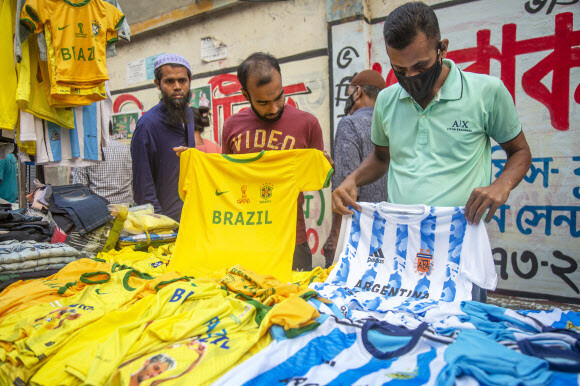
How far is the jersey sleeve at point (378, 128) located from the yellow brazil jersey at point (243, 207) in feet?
1.17

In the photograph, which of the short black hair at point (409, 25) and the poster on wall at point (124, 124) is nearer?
the short black hair at point (409, 25)

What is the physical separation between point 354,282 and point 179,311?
0.85m

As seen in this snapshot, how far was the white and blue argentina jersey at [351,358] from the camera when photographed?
1.10 metres

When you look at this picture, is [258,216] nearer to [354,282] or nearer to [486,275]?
[354,282]

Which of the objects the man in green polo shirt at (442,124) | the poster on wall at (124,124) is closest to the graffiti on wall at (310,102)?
the poster on wall at (124,124)

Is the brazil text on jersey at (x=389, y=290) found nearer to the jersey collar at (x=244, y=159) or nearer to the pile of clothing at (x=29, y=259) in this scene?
the jersey collar at (x=244, y=159)

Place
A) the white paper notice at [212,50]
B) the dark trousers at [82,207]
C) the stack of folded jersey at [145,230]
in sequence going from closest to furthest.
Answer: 1. the dark trousers at [82,207]
2. the stack of folded jersey at [145,230]
3. the white paper notice at [212,50]

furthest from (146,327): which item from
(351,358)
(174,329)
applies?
(351,358)

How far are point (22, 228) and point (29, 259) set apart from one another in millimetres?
522

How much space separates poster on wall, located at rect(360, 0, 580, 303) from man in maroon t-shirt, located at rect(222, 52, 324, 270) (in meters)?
2.21

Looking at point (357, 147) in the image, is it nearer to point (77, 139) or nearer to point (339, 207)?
point (339, 207)

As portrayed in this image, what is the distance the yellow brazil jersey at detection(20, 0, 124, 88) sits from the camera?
2988 mm

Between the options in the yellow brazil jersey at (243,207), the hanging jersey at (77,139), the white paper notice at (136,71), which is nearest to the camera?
the yellow brazil jersey at (243,207)

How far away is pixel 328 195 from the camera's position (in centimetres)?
488
